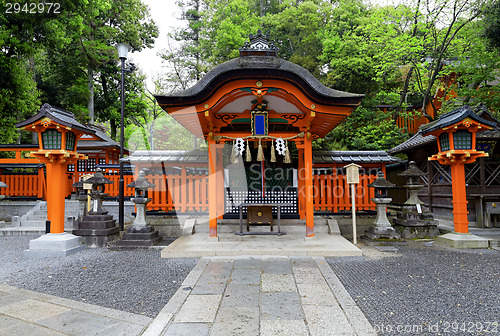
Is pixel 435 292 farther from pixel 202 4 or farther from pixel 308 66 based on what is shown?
pixel 202 4

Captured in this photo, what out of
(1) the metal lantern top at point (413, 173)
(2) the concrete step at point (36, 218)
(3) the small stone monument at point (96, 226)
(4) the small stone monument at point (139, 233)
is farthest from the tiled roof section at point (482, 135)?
(2) the concrete step at point (36, 218)

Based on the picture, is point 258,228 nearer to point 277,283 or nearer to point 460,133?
point 277,283

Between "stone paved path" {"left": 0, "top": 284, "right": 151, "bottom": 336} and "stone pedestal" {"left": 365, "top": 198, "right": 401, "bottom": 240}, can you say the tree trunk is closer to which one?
"stone paved path" {"left": 0, "top": 284, "right": 151, "bottom": 336}

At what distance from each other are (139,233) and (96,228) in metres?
1.24

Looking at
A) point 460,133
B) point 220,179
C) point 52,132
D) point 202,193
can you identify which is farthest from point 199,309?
point 460,133

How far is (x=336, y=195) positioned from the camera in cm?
830

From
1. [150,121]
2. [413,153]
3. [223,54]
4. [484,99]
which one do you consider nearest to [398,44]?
[484,99]

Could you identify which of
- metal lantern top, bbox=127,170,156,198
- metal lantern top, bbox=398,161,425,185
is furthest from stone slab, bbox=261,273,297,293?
metal lantern top, bbox=398,161,425,185

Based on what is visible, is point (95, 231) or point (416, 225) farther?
point (416, 225)

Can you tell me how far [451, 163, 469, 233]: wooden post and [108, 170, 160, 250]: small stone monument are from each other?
7.90 metres

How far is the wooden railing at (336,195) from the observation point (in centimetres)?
830

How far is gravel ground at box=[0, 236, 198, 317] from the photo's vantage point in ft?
12.3

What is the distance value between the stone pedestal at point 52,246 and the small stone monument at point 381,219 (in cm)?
755

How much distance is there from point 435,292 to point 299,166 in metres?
5.28
